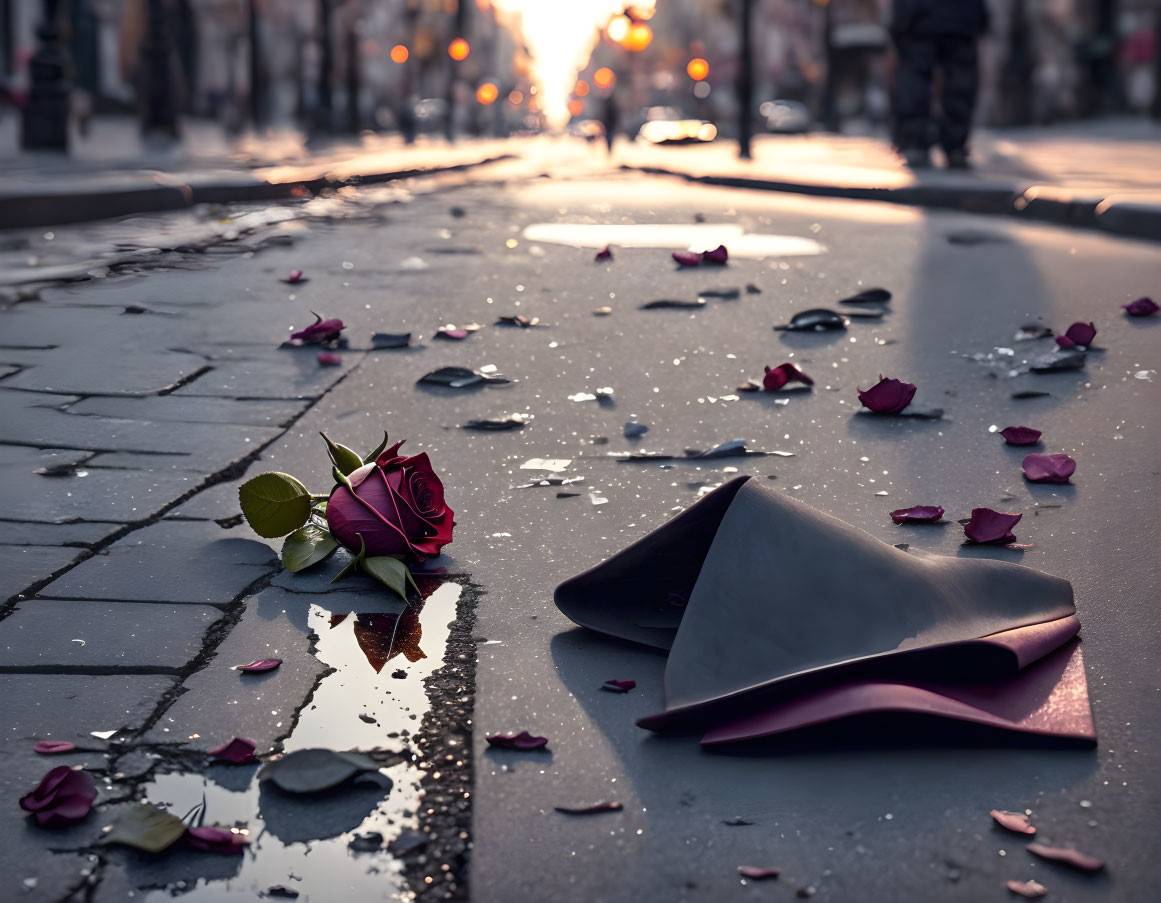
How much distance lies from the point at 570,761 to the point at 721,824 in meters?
0.25

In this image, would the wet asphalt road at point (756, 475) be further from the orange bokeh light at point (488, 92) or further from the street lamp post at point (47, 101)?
the orange bokeh light at point (488, 92)

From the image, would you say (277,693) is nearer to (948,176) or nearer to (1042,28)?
(948,176)

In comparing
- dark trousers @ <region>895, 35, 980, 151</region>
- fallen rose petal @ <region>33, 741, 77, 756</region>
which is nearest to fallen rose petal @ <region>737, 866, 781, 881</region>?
fallen rose petal @ <region>33, 741, 77, 756</region>

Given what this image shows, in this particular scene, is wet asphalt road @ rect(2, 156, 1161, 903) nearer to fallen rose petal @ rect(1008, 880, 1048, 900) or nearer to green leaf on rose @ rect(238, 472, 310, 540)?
fallen rose petal @ rect(1008, 880, 1048, 900)

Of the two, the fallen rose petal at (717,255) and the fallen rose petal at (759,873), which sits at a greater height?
the fallen rose petal at (717,255)

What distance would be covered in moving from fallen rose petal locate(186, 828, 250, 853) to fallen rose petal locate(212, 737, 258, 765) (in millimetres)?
187

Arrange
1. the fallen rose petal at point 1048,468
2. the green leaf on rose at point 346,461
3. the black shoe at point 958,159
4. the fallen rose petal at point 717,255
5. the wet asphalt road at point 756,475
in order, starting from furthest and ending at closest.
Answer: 1. the black shoe at point 958,159
2. the fallen rose petal at point 717,255
3. the fallen rose petal at point 1048,468
4. the green leaf on rose at point 346,461
5. the wet asphalt road at point 756,475

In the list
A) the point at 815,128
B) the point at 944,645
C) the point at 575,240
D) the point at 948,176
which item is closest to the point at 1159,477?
the point at 944,645

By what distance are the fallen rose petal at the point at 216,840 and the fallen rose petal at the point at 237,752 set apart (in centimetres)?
19

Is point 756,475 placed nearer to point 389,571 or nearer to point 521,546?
point 521,546

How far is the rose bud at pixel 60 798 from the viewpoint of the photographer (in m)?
1.57

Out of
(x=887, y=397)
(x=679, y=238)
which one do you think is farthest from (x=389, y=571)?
(x=679, y=238)

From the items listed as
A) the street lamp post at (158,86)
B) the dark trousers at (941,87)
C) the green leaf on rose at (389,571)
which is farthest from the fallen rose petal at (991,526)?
the street lamp post at (158,86)

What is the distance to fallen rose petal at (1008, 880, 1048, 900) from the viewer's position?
1416mm
